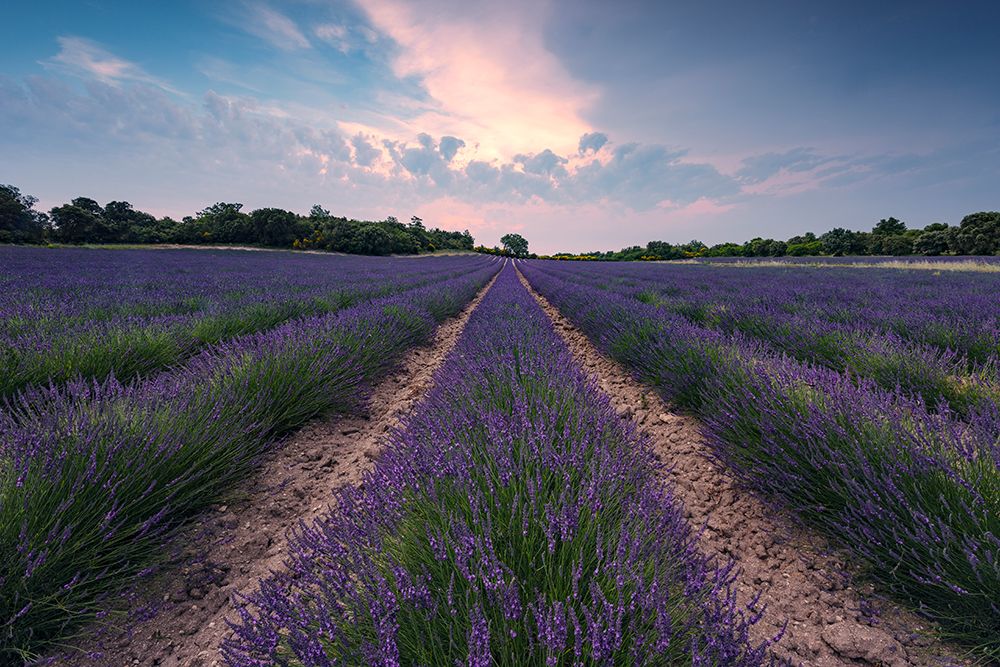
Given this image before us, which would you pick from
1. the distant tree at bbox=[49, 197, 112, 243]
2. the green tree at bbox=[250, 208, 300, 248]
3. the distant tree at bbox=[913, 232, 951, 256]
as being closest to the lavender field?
the distant tree at bbox=[913, 232, 951, 256]

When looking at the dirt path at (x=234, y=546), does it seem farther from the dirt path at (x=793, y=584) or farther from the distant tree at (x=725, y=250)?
the distant tree at (x=725, y=250)

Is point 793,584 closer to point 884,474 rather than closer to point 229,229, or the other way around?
point 884,474

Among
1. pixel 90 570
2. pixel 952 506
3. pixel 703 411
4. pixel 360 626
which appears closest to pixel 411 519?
pixel 360 626

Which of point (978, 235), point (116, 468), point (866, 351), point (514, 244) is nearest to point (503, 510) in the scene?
point (116, 468)

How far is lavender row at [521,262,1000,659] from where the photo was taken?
4.05 ft

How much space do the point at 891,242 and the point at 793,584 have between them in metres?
50.9

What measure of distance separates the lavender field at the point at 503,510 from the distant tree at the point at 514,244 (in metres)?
103

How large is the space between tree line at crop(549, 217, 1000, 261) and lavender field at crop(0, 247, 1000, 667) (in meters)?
43.9

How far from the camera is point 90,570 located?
1388 mm

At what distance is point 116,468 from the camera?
1.61m

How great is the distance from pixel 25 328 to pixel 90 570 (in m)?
3.69

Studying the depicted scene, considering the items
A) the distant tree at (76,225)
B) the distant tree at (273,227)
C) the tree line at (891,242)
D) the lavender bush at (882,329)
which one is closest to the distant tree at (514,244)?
the tree line at (891,242)

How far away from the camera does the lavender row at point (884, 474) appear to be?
123 cm

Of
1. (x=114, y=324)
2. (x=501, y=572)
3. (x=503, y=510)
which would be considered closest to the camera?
(x=501, y=572)
